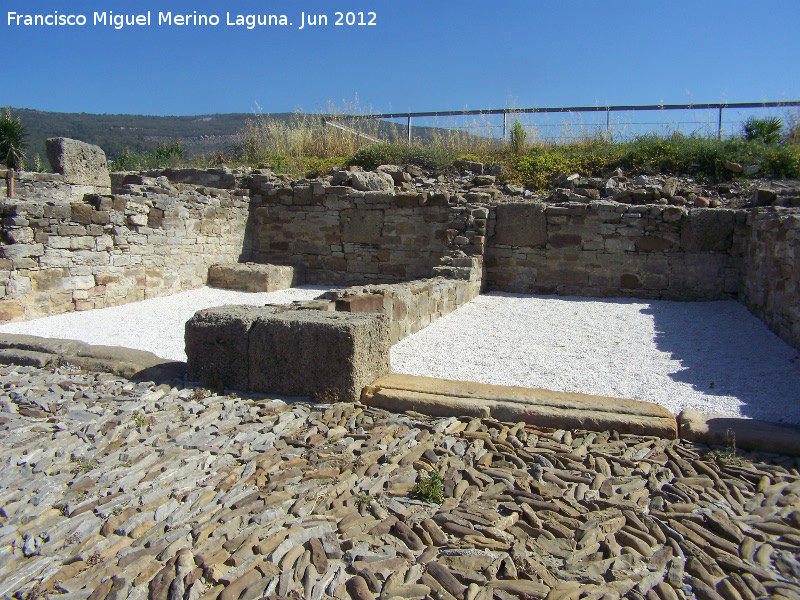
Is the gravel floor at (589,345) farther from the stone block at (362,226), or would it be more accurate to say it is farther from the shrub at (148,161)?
the shrub at (148,161)

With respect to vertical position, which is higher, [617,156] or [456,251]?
[617,156]

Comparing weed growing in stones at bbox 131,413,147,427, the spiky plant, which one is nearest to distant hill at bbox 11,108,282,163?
the spiky plant

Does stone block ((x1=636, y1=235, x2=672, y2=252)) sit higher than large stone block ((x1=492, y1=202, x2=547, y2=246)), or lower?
lower

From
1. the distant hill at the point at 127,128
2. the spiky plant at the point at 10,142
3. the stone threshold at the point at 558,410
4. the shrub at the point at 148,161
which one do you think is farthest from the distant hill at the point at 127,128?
the stone threshold at the point at 558,410

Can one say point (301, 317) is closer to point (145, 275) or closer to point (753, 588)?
point (753, 588)

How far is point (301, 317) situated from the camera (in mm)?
3842

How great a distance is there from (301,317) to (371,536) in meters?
1.85

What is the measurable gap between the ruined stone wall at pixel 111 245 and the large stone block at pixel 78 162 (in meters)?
2.73

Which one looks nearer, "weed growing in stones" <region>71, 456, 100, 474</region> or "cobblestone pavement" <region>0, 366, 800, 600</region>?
"cobblestone pavement" <region>0, 366, 800, 600</region>

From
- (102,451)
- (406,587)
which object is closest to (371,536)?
(406,587)

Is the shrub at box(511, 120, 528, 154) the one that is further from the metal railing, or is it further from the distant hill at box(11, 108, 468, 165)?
the distant hill at box(11, 108, 468, 165)

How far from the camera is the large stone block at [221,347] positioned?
392 centimetres

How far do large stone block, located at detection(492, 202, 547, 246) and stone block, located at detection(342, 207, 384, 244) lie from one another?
208 centimetres

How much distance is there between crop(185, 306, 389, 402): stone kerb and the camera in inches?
145
